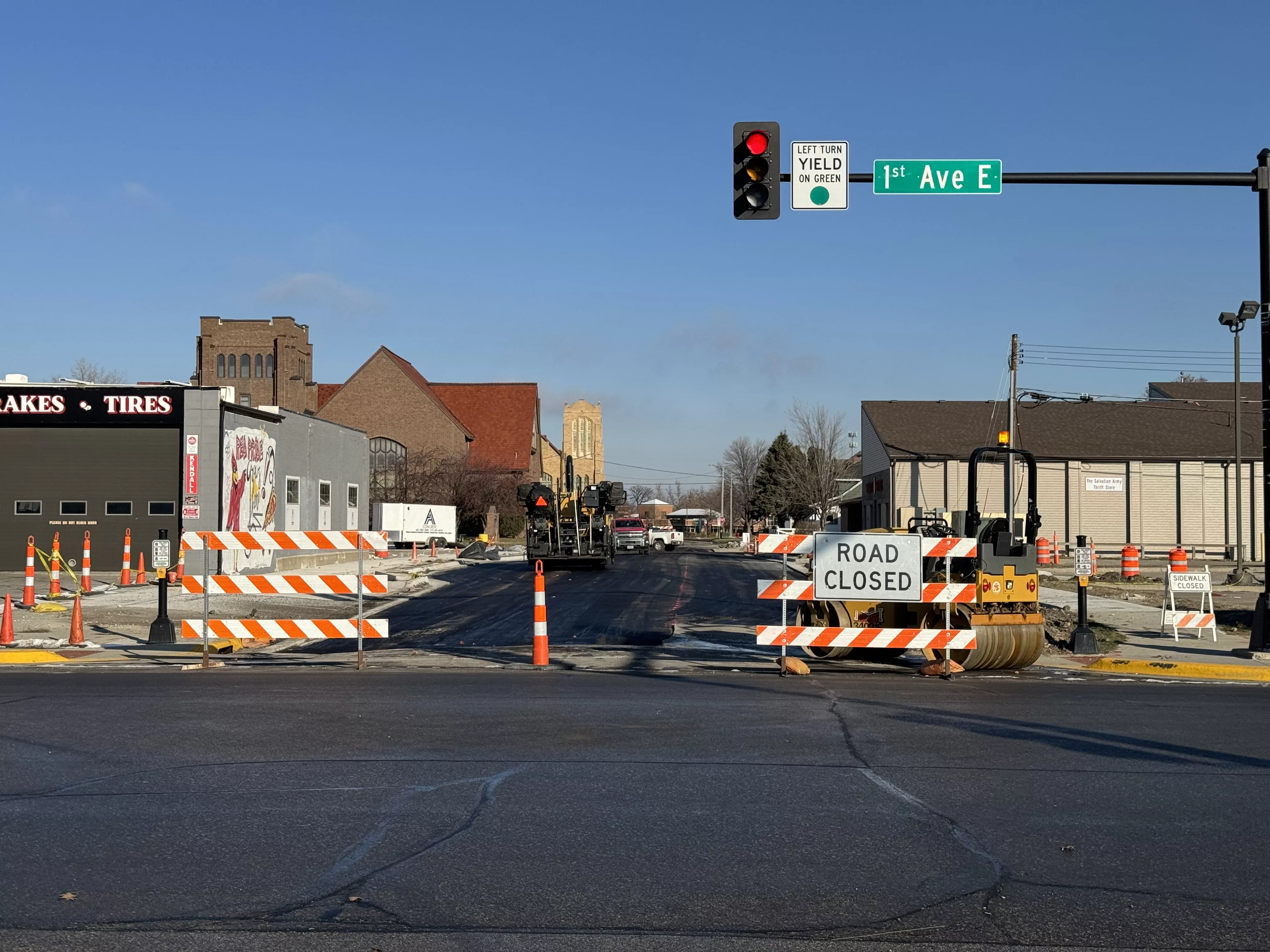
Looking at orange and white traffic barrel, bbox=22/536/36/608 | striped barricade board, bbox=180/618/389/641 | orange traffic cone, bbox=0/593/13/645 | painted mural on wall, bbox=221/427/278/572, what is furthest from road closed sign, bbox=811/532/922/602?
painted mural on wall, bbox=221/427/278/572

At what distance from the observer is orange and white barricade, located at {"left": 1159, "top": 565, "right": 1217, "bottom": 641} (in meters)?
16.9

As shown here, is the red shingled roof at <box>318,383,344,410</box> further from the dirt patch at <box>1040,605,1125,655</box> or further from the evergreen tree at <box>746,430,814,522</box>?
Result: the dirt patch at <box>1040,605,1125,655</box>

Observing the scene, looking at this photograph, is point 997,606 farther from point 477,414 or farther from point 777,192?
point 477,414

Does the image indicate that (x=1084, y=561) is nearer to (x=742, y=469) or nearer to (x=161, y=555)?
(x=161, y=555)

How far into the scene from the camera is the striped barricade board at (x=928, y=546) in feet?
44.4

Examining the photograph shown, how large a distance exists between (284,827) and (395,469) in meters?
71.5

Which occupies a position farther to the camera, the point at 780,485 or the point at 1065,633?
the point at 780,485

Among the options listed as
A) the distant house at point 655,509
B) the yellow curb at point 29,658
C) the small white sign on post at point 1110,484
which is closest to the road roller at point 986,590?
the yellow curb at point 29,658

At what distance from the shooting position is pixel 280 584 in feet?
47.2

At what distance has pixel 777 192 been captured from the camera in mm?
14820

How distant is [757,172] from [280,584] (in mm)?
7537

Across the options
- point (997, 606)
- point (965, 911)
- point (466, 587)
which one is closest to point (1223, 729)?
point (997, 606)

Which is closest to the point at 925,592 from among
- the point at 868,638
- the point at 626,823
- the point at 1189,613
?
the point at 868,638

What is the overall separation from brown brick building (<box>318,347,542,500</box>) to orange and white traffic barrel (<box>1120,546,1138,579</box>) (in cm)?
5064
